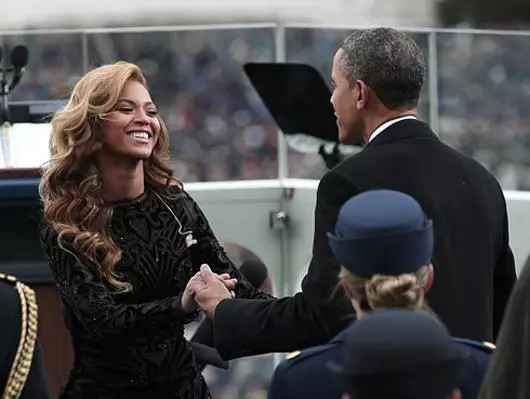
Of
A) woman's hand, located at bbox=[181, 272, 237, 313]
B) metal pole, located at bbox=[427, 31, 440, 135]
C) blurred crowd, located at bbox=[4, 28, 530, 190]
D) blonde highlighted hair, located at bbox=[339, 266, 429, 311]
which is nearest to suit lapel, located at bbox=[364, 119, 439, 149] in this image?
woman's hand, located at bbox=[181, 272, 237, 313]

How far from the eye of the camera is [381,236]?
2389 millimetres

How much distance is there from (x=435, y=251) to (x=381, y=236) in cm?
69

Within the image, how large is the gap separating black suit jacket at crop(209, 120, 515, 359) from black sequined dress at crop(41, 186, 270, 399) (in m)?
0.25

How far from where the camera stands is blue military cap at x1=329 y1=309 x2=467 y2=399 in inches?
72.4

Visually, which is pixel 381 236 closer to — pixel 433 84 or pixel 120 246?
pixel 120 246

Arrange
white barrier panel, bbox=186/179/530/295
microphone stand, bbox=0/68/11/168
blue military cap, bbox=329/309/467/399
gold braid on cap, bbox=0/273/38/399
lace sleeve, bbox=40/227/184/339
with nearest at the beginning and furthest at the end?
blue military cap, bbox=329/309/467/399
gold braid on cap, bbox=0/273/38/399
lace sleeve, bbox=40/227/184/339
microphone stand, bbox=0/68/11/168
white barrier panel, bbox=186/179/530/295

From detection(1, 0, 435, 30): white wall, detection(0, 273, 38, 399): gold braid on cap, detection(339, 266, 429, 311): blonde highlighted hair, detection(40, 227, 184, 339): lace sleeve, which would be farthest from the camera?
detection(1, 0, 435, 30): white wall

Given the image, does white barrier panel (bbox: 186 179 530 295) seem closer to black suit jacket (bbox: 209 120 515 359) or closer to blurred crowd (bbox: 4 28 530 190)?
blurred crowd (bbox: 4 28 530 190)

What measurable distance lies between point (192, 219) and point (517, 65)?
3.46 metres

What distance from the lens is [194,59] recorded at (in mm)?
7371

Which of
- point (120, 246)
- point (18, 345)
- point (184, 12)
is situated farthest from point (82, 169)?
point (184, 12)

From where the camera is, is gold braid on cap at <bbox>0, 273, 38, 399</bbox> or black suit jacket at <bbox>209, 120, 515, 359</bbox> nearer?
gold braid on cap at <bbox>0, 273, 38, 399</bbox>

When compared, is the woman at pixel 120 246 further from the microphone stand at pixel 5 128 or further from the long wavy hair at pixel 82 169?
the microphone stand at pixel 5 128

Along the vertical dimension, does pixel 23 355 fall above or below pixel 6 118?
below
